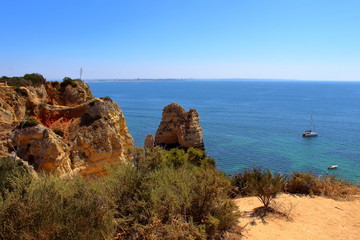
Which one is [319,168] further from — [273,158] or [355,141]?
[355,141]

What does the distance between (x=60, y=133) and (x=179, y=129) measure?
739 inches

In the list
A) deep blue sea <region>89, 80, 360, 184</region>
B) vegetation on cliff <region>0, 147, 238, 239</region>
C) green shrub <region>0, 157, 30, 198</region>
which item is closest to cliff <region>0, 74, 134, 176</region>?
green shrub <region>0, 157, 30, 198</region>

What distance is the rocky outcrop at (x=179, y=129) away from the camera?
106 feet

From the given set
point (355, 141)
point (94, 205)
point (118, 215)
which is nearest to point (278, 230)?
point (118, 215)

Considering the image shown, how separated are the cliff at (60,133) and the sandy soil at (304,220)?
5.93 m

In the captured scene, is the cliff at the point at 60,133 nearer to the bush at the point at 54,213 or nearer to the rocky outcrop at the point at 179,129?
the bush at the point at 54,213

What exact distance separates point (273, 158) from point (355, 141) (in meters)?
24.0

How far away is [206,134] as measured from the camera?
2438 inches

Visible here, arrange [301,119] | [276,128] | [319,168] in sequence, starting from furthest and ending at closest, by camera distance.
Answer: [301,119] → [276,128] → [319,168]

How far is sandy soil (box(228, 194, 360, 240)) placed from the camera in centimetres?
936

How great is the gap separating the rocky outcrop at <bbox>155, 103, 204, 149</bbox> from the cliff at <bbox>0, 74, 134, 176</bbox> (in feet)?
46.8

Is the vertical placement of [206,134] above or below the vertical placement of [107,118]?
below

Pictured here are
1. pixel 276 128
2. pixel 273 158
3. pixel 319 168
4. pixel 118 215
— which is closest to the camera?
pixel 118 215

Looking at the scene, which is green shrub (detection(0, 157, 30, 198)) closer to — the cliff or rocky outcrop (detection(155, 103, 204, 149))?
the cliff
